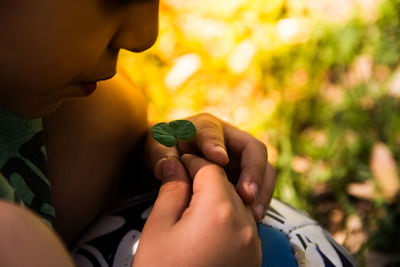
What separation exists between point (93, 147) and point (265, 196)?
0.29 metres

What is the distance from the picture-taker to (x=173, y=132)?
0.82m

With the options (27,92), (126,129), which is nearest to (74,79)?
(27,92)

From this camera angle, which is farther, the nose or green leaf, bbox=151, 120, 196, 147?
green leaf, bbox=151, 120, 196, 147

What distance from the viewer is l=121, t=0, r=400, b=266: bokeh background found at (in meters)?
1.44

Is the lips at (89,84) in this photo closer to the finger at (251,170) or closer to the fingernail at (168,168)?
the fingernail at (168,168)

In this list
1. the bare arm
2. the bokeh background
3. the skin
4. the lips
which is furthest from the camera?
the bokeh background

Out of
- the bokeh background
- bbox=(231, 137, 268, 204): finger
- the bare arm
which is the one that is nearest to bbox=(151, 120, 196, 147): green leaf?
bbox=(231, 137, 268, 204): finger

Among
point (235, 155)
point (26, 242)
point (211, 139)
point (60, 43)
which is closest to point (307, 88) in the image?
point (235, 155)

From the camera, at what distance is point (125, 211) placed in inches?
36.7

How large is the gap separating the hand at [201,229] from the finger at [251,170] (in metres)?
0.05

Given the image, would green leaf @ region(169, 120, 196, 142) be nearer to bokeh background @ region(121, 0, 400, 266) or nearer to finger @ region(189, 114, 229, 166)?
finger @ region(189, 114, 229, 166)

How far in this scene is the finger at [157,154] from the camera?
0.82 m

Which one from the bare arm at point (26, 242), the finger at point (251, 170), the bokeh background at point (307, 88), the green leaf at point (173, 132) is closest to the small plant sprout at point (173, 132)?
the green leaf at point (173, 132)

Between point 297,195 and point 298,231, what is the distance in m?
0.51
